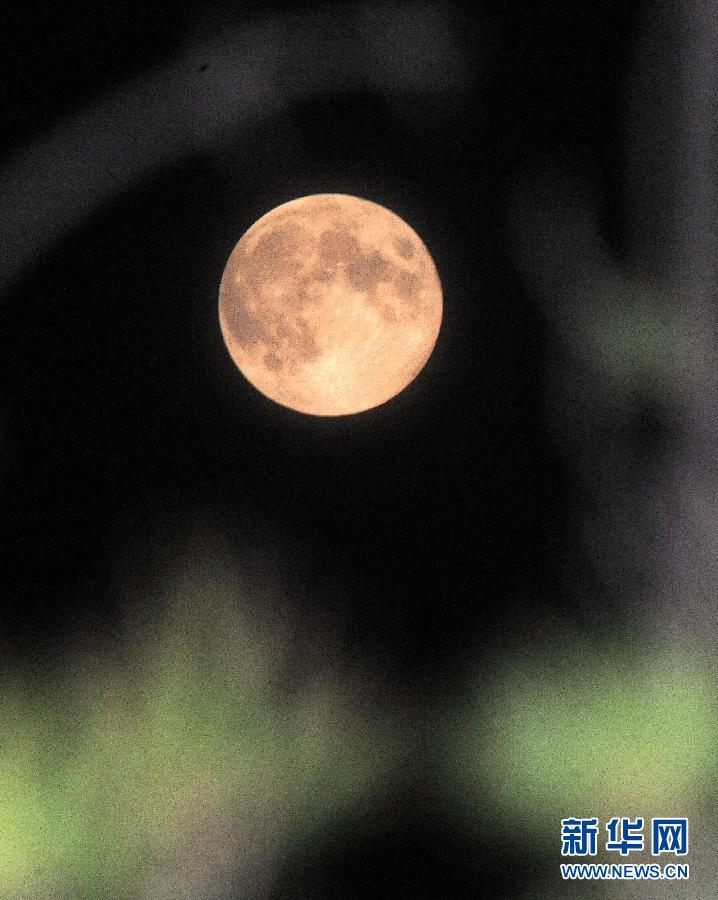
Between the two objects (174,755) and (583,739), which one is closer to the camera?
(583,739)

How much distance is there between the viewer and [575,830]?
11.8 feet

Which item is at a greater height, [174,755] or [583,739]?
[583,739]

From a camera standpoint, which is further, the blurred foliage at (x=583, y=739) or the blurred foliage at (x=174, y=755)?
the blurred foliage at (x=174, y=755)

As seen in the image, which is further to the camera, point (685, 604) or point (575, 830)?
point (685, 604)

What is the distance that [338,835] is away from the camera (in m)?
4.25

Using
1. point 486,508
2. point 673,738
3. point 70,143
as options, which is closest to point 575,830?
point 673,738

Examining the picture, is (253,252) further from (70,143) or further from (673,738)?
(673,738)

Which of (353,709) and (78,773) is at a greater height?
(353,709)

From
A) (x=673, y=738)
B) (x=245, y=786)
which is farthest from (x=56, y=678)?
(x=673, y=738)

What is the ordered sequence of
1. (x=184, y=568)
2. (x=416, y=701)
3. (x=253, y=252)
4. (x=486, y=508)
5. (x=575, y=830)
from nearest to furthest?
(x=575, y=830) → (x=253, y=252) → (x=416, y=701) → (x=184, y=568) → (x=486, y=508)

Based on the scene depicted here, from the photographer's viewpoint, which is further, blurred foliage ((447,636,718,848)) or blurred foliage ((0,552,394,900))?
blurred foliage ((0,552,394,900))

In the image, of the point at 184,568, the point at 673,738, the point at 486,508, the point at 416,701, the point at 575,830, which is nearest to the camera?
the point at 575,830

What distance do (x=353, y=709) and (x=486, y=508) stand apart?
4.38 ft

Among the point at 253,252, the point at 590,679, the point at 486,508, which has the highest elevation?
the point at 253,252
